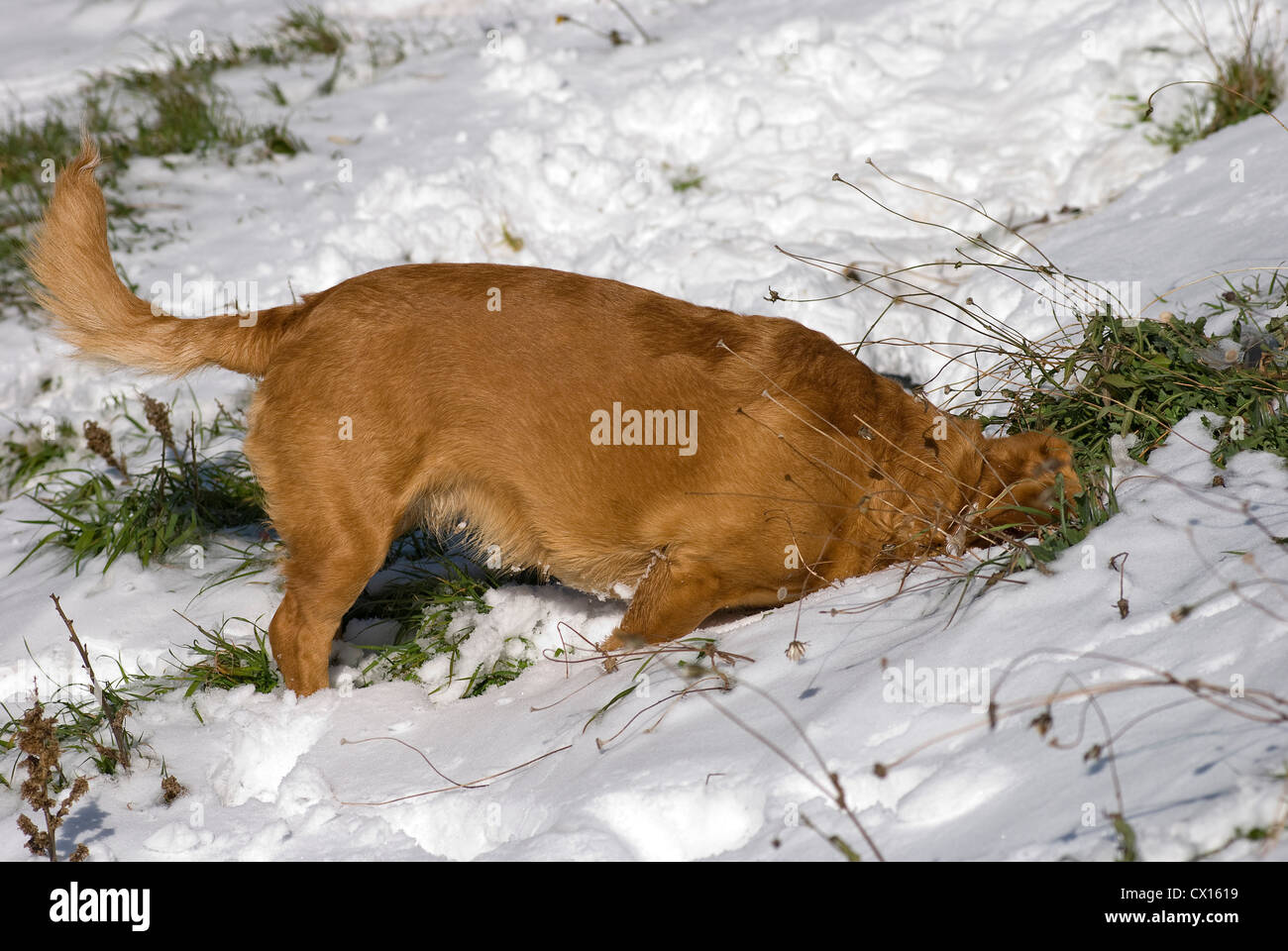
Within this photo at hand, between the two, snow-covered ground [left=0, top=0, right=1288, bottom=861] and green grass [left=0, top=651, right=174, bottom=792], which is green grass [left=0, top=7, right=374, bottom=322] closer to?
snow-covered ground [left=0, top=0, right=1288, bottom=861]

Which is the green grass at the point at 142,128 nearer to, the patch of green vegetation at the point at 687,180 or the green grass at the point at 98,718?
the patch of green vegetation at the point at 687,180

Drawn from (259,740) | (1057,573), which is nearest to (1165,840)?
(1057,573)

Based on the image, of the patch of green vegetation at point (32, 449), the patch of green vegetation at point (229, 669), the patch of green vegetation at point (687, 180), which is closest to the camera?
the patch of green vegetation at point (229, 669)

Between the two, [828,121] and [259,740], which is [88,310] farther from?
[828,121]

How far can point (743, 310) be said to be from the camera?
15.6 ft

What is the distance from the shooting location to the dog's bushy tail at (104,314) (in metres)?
3.12

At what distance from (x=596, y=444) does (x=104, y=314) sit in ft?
5.19

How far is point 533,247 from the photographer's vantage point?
548cm

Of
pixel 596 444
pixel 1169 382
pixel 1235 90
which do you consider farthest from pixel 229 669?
pixel 1235 90

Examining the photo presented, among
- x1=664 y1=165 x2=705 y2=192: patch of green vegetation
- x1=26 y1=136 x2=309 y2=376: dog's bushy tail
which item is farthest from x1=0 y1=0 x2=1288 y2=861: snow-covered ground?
x1=26 y1=136 x2=309 y2=376: dog's bushy tail

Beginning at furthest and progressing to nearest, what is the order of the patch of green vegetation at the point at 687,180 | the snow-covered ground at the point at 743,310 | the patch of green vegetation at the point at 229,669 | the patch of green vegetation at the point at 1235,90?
the patch of green vegetation at the point at 687,180 → the patch of green vegetation at the point at 1235,90 → the patch of green vegetation at the point at 229,669 → the snow-covered ground at the point at 743,310

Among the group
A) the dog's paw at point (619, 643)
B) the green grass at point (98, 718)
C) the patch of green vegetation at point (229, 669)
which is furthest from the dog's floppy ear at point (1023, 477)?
the green grass at point (98, 718)

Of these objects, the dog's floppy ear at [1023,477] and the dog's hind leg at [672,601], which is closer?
the dog's floppy ear at [1023,477]

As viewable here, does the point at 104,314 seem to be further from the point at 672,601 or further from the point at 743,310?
the point at 743,310
